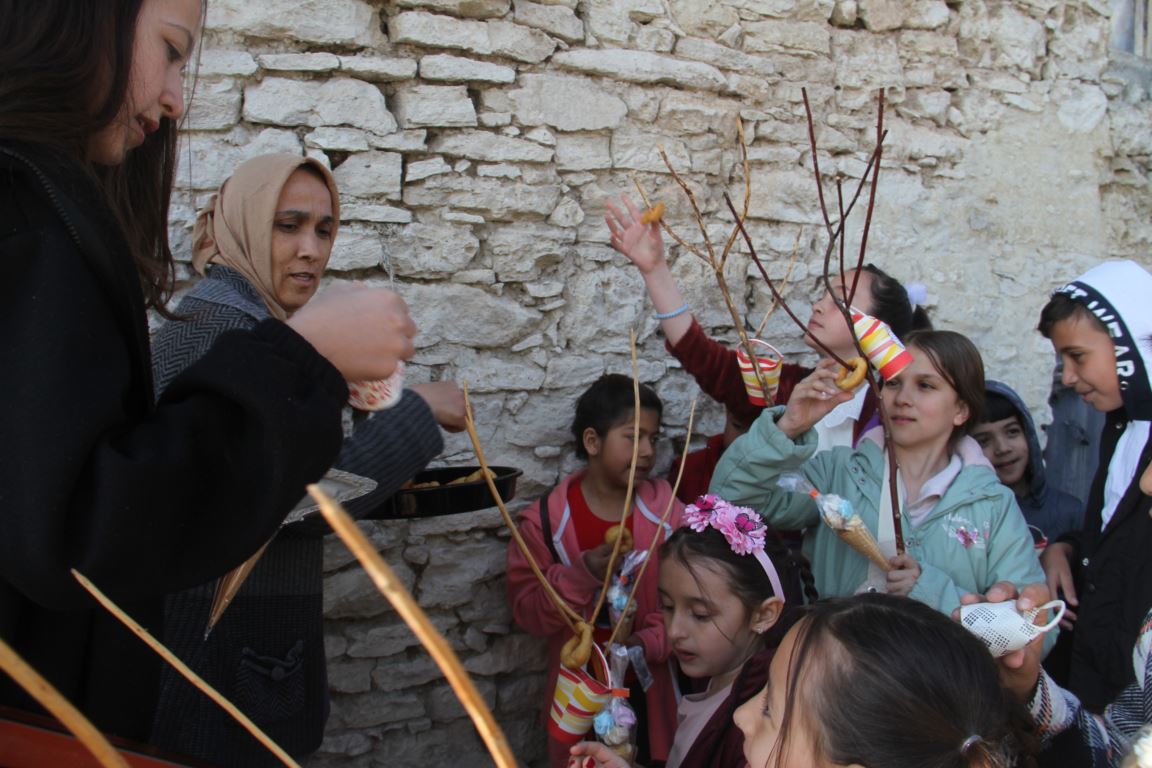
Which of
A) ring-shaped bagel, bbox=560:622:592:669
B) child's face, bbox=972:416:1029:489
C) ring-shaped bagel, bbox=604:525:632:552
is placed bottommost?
ring-shaped bagel, bbox=560:622:592:669

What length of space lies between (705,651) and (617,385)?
3.48 ft

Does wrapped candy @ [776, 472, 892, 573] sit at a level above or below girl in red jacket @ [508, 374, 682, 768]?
above

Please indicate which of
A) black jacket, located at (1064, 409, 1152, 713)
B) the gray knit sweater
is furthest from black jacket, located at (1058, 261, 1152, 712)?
the gray knit sweater

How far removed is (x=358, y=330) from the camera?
3.41ft

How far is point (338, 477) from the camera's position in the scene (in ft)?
4.28

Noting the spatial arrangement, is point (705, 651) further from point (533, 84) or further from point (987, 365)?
point (987, 365)

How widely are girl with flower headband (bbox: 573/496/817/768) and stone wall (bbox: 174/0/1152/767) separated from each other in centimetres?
87

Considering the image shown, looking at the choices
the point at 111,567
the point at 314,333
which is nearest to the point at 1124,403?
the point at 314,333

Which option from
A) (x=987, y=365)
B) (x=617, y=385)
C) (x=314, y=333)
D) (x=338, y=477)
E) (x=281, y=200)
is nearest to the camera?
(x=314, y=333)

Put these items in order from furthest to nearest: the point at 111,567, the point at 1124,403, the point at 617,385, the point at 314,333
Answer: the point at 617,385
the point at 1124,403
the point at 314,333
the point at 111,567

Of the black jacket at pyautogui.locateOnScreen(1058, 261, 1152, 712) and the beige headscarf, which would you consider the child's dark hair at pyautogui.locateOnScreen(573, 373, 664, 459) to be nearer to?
the beige headscarf

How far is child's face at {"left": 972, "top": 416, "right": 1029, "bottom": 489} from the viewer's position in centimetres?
306

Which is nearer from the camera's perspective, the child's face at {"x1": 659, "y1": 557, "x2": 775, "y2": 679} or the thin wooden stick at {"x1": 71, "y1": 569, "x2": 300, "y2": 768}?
the thin wooden stick at {"x1": 71, "y1": 569, "x2": 300, "y2": 768}

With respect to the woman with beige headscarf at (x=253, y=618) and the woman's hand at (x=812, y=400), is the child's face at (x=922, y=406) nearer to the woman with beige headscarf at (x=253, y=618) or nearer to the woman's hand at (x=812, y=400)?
the woman's hand at (x=812, y=400)
